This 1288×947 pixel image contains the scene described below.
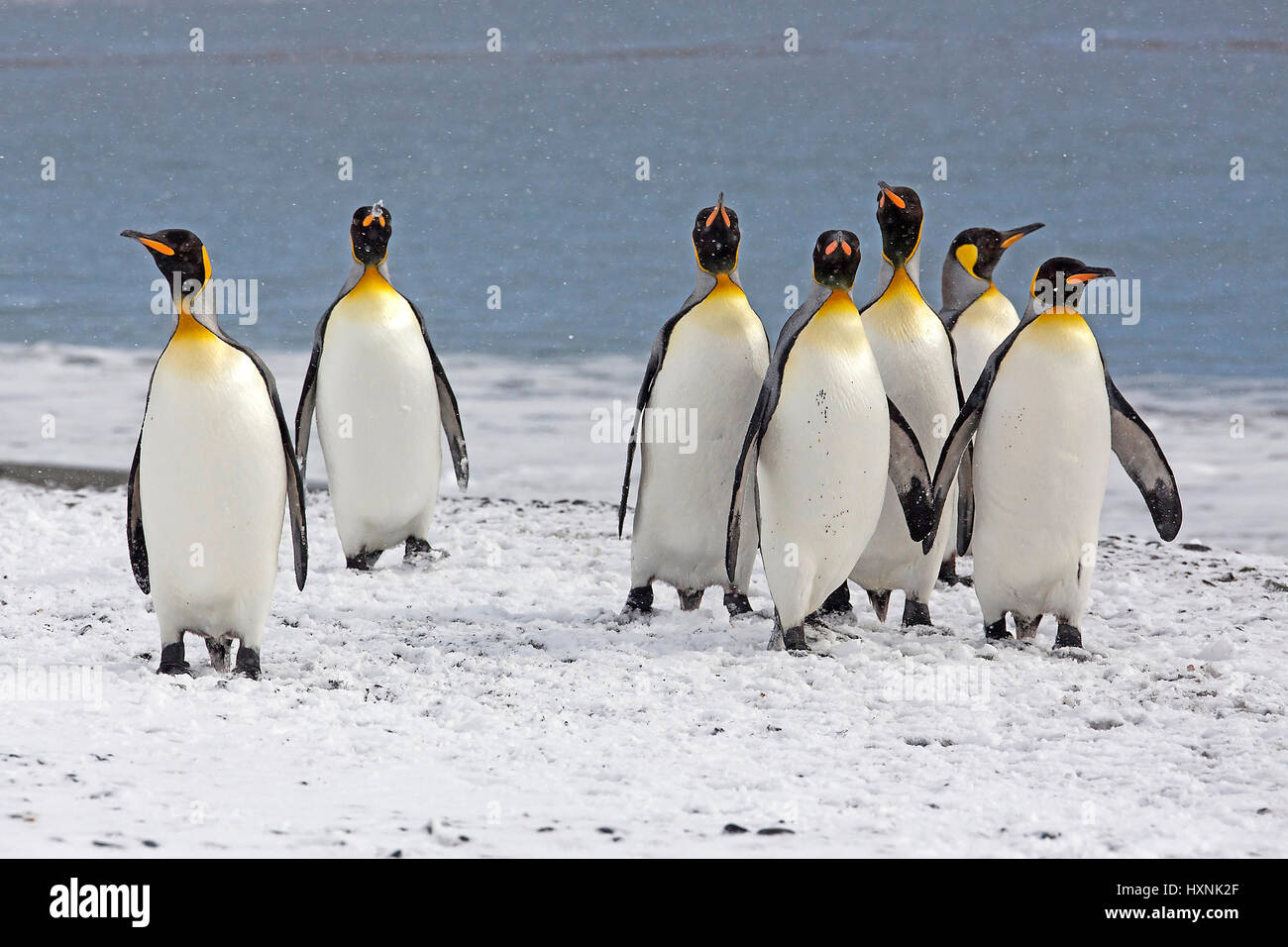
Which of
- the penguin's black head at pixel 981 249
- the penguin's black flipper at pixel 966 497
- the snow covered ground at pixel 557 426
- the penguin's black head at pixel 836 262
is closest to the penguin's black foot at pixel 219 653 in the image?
the penguin's black head at pixel 836 262

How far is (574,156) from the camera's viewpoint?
37.0m

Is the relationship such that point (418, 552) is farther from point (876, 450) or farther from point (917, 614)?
point (876, 450)

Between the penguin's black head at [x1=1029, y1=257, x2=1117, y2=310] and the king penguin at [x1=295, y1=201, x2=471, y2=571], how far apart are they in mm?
2290

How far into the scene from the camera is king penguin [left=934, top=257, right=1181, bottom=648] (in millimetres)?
4395

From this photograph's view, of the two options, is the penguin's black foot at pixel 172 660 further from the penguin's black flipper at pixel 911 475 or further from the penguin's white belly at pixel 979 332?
the penguin's white belly at pixel 979 332

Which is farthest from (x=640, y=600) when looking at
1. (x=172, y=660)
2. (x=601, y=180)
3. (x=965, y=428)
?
(x=601, y=180)

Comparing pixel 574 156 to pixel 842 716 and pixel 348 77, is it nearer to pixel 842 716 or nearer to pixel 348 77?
pixel 348 77

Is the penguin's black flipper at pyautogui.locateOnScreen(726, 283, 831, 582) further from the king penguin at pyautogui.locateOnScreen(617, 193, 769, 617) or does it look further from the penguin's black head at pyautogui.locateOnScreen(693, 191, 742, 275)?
the penguin's black head at pyautogui.locateOnScreen(693, 191, 742, 275)

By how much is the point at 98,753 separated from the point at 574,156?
114 ft

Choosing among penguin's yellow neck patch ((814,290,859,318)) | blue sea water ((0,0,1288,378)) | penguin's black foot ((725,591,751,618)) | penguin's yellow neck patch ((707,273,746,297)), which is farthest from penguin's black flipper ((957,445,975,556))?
blue sea water ((0,0,1288,378))

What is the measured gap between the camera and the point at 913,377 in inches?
188

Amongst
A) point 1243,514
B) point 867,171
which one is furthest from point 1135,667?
point 867,171

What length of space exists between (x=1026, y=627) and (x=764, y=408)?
1.08 meters

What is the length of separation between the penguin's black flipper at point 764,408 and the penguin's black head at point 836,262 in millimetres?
41
